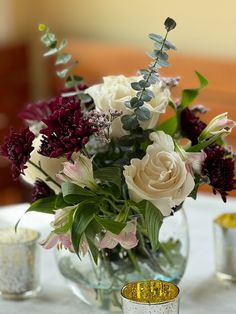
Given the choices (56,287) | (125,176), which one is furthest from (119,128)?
(56,287)

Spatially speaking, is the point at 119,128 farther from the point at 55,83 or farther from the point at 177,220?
the point at 55,83

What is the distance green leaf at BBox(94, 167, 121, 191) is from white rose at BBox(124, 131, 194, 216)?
31 mm

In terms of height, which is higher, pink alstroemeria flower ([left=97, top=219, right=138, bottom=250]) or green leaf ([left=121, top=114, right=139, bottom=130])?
green leaf ([left=121, top=114, right=139, bottom=130])

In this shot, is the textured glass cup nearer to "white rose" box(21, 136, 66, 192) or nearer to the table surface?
the table surface

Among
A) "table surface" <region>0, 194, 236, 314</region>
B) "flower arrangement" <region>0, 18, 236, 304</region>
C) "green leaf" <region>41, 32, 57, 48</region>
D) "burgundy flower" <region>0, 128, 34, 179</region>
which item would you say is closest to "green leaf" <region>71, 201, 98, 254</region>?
"flower arrangement" <region>0, 18, 236, 304</region>

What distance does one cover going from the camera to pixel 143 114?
46.1 inches

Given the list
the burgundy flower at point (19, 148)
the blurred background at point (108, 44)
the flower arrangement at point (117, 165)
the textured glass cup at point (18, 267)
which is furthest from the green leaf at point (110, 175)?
the blurred background at point (108, 44)

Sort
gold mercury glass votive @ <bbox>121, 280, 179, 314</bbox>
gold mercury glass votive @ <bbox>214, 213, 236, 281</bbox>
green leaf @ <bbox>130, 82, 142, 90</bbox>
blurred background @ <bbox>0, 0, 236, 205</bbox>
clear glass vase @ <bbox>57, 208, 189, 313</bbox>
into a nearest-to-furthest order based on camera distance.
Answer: gold mercury glass votive @ <bbox>121, 280, 179, 314</bbox>
green leaf @ <bbox>130, 82, 142, 90</bbox>
clear glass vase @ <bbox>57, 208, 189, 313</bbox>
gold mercury glass votive @ <bbox>214, 213, 236, 281</bbox>
blurred background @ <bbox>0, 0, 236, 205</bbox>

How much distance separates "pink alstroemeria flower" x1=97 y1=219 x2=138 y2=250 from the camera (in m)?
1.15

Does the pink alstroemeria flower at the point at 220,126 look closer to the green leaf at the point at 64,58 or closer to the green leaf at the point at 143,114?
the green leaf at the point at 143,114

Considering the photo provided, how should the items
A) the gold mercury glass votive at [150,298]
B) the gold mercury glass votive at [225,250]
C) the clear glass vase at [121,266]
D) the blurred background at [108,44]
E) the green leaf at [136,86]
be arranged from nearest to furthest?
the gold mercury glass votive at [150,298] → the green leaf at [136,86] → the clear glass vase at [121,266] → the gold mercury glass votive at [225,250] → the blurred background at [108,44]

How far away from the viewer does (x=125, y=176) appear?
3.71 feet

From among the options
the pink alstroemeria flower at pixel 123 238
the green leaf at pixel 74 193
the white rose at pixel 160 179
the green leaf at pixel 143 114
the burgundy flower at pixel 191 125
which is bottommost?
the pink alstroemeria flower at pixel 123 238

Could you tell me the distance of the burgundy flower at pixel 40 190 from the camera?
1.25m
